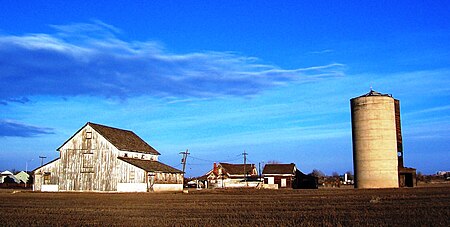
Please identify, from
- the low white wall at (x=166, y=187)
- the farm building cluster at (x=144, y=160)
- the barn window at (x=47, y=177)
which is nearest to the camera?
the farm building cluster at (x=144, y=160)

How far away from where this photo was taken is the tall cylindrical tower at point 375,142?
54.3m

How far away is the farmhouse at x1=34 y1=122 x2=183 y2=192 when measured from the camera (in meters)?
60.3

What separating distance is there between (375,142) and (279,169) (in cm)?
4233

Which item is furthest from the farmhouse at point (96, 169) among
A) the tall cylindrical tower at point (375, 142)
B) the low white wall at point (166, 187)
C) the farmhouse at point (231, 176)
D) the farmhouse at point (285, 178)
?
the farmhouse at point (285, 178)

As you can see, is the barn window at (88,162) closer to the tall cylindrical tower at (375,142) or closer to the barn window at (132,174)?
the barn window at (132,174)

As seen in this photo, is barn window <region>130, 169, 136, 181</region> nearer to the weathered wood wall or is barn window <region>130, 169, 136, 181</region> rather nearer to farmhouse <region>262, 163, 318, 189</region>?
the weathered wood wall

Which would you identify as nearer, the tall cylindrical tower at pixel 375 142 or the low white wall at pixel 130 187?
the tall cylindrical tower at pixel 375 142

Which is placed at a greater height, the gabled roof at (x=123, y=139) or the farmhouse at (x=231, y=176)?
the gabled roof at (x=123, y=139)

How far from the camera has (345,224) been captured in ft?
53.5

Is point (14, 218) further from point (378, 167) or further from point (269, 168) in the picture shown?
point (269, 168)

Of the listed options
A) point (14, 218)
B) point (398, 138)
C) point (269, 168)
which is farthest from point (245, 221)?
point (269, 168)

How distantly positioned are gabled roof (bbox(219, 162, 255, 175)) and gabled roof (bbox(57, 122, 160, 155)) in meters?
30.9

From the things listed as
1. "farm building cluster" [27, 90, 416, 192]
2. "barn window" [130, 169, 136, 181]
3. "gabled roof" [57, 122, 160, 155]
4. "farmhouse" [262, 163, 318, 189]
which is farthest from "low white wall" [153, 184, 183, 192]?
"farmhouse" [262, 163, 318, 189]

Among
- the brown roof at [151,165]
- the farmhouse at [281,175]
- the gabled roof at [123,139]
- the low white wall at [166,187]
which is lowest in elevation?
the low white wall at [166,187]
